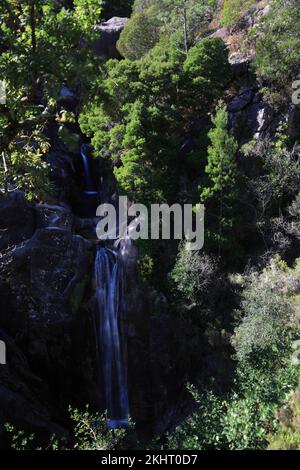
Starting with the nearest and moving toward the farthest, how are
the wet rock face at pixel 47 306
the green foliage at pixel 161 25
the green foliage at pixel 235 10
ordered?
the wet rock face at pixel 47 306 < the green foliage at pixel 235 10 < the green foliage at pixel 161 25

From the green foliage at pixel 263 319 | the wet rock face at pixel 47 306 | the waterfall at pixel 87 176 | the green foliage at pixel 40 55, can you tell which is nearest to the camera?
the green foliage at pixel 40 55

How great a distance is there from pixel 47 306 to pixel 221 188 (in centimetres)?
943

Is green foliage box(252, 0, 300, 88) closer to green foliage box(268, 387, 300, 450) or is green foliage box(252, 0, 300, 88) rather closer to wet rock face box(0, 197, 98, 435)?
wet rock face box(0, 197, 98, 435)

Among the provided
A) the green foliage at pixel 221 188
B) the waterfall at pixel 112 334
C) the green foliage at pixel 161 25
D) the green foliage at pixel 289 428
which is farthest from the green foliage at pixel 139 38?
the green foliage at pixel 289 428

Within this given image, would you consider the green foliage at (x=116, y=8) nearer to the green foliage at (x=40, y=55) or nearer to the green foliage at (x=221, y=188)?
the green foliage at (x=221, y=188)

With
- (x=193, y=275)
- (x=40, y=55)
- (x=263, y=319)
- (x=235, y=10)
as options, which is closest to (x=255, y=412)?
(x=263, y=319)

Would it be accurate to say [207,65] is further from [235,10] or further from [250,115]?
[235,10]

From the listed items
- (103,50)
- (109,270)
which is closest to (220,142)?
(109,270)

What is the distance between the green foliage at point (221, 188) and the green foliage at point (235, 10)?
41.9 feet

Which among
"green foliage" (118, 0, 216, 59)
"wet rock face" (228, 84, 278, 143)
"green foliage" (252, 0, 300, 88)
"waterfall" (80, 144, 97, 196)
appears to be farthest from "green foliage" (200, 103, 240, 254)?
"green foliage" (118, 0, 216, 59)

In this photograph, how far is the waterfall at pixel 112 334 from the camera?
18.7 m

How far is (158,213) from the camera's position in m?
19.6

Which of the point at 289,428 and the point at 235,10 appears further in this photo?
the point at 235,10

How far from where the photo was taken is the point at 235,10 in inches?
1113
